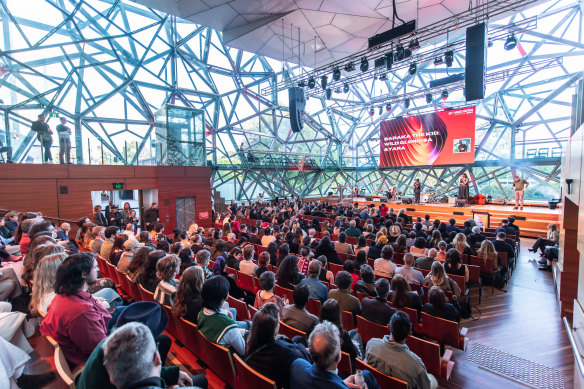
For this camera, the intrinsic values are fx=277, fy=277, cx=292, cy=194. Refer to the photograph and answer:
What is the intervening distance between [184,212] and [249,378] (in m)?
10.5

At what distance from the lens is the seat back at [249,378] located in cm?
184

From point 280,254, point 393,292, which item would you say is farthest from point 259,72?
point 393,292

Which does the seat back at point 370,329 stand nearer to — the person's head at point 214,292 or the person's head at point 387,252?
the person's head at point 214,292

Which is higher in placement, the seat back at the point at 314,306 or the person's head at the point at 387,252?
the person's head at the point at 387,252

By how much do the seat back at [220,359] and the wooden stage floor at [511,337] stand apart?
23 centimetres

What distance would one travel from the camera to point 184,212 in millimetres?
11555

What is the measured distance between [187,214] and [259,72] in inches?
506

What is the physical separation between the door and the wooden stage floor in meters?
8.70

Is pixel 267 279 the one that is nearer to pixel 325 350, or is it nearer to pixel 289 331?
pixel 289 331

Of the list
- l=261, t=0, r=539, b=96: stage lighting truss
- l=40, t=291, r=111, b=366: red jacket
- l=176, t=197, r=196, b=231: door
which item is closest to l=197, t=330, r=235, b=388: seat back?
l=40, t=291, r=111, b=366: red jacket

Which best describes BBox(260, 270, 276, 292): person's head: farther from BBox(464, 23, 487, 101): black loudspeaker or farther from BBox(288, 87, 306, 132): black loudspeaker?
BBox(288, 87, 306, 132): black loudspeaker

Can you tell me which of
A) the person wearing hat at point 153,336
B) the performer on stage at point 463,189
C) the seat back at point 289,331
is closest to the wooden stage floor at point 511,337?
the person wearing hat at point 153,336

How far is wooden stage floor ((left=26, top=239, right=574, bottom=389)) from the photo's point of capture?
9.41 ft

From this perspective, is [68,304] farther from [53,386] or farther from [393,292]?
[393,292]
